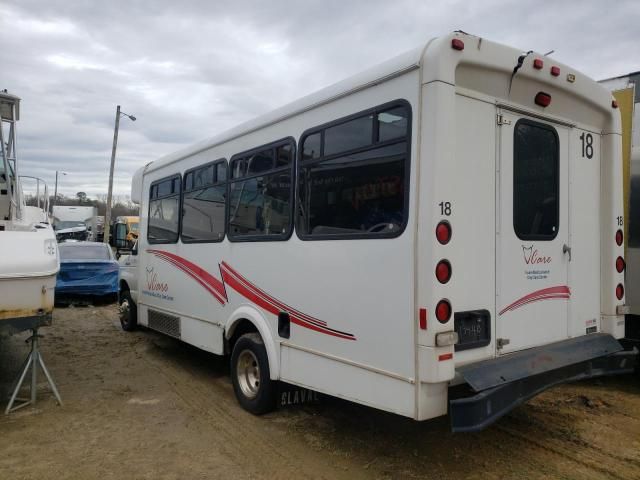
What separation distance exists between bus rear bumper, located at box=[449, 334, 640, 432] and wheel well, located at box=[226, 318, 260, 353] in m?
2.31

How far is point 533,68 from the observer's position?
3.71 m

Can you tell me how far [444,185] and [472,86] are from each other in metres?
0.82

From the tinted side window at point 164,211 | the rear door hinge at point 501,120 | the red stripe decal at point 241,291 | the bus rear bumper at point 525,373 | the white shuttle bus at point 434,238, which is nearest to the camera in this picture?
the bus rear bumper at point 525,373

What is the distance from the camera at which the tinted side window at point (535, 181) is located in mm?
3783

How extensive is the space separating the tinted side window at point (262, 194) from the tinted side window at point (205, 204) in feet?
0.77

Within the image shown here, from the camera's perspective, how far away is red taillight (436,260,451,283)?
313 centimetres

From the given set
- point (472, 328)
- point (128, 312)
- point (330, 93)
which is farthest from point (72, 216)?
point (472, 328)

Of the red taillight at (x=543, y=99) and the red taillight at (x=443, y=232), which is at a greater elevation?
the red taillight at (x=543, y=99)

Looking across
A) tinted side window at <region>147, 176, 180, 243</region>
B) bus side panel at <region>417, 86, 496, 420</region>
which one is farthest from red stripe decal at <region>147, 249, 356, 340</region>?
bus side panel at <region>417, 86, 496, 420</region>

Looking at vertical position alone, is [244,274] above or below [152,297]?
above

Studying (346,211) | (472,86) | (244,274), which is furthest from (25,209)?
(472,86)

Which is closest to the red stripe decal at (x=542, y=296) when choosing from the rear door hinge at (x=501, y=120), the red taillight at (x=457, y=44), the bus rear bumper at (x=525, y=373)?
the bus rear bumper at (x=525, y=373)

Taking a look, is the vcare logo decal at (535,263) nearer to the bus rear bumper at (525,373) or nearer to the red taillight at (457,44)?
the bus rear bumper at (525,373)

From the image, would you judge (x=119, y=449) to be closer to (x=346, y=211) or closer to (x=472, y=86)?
(x=346, y=211)
